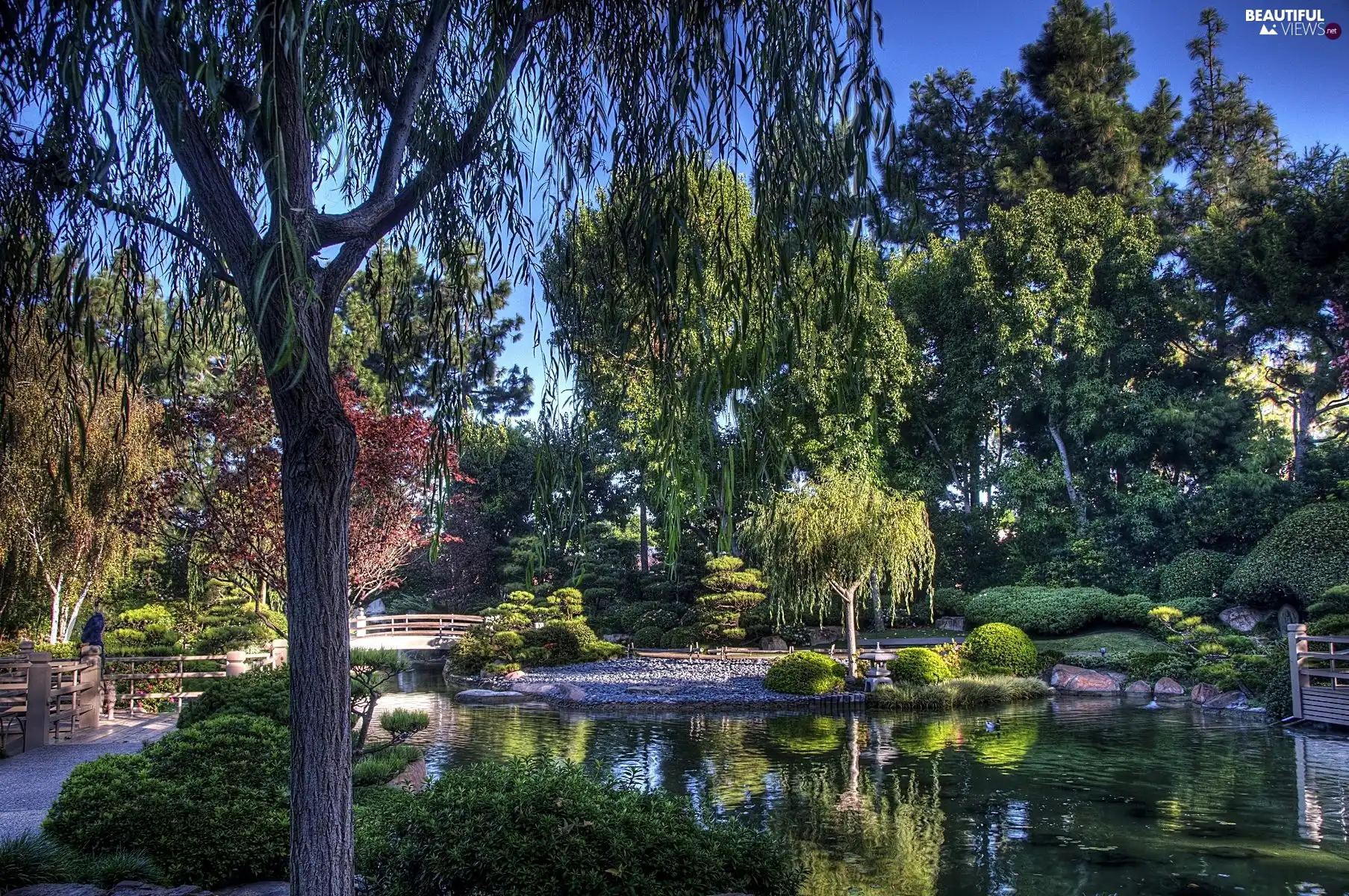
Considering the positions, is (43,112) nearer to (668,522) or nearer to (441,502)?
(441,502)

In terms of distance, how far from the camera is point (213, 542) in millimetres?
10039

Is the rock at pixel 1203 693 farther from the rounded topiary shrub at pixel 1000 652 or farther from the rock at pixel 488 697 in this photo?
the rock at pixel 488 697

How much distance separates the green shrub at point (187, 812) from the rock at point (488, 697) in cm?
1125

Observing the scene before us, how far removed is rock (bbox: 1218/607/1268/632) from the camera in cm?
1903

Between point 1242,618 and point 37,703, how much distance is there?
21.4m

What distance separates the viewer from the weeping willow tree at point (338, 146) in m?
3.02

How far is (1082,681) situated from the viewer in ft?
56.3

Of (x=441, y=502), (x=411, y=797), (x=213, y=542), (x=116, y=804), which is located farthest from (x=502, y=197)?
(x=213, y=542)

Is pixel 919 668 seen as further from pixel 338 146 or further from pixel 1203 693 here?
pixel 338 146

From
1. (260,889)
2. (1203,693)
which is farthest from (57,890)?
(1203,693)

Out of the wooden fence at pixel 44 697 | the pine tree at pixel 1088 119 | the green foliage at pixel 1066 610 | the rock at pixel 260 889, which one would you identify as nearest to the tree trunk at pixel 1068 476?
the green foliage at pixel 1066 610

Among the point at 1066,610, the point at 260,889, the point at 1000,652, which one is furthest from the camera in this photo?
the point at 1066,610

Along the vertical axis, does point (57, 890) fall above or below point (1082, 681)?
above

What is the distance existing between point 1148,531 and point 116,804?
23.2m
